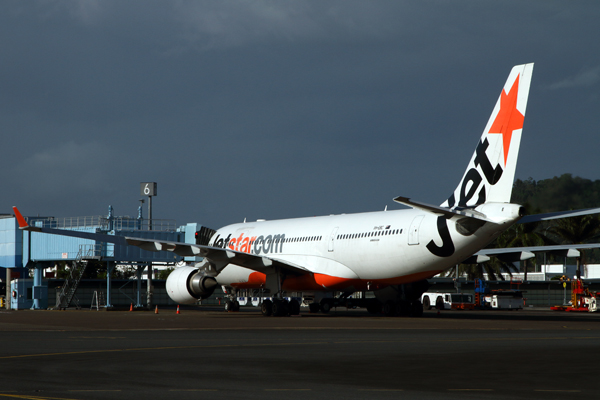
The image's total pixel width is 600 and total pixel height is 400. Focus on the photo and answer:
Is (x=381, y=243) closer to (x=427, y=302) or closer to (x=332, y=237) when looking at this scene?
(x=332, y=237)

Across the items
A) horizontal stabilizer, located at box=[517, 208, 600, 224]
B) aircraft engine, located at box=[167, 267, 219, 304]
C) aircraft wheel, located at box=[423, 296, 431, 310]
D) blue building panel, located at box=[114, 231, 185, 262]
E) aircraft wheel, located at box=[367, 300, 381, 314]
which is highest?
horizontal stabilizer, located at box=[517, 208, 600, 224]

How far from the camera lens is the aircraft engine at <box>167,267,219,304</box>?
34.5m

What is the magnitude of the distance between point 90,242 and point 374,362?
36322mm

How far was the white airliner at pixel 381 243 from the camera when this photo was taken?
24484mm

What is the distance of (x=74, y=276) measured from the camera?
148ft

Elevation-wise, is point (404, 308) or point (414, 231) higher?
point (414, 231)

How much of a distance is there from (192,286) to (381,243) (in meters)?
10.6

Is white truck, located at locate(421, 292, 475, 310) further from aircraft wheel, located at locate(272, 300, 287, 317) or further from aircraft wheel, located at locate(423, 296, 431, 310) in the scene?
aircraft wheel, located at locate(272, 300, 287, 317)

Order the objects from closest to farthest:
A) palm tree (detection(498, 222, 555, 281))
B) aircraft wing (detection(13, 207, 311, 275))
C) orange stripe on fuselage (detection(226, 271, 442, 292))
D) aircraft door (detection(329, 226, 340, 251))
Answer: orange stripe on fuselage (detection(226, 271, 442, 292)) → aircraft wing (detection(13, 207, 311, 275)) → aircraft door (detection(329, 226, 340, 251)) → palm tree (detection(498, 222, 555, 281))

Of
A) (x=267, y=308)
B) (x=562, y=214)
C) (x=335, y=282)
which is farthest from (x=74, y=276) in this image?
(x=562, y=214)

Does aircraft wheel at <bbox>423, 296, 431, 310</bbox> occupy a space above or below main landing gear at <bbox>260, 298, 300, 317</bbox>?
below

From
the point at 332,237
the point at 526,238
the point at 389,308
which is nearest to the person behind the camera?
the point at 332,237

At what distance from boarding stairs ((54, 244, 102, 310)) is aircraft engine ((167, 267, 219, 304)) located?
36.9 feet

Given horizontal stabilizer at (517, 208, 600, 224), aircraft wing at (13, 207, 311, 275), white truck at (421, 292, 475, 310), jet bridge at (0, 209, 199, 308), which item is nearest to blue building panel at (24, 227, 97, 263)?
jet bridge at (0, 209, 199, 308)
